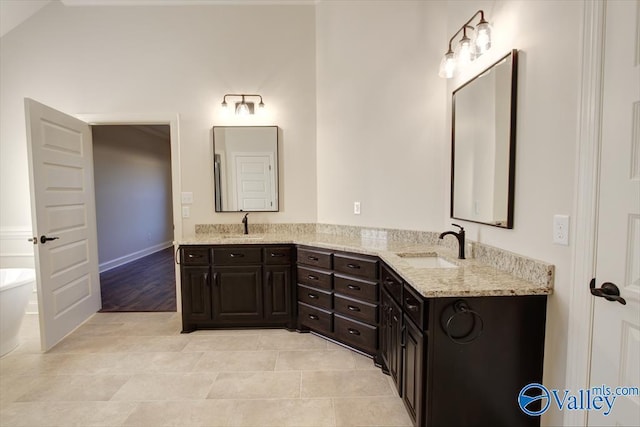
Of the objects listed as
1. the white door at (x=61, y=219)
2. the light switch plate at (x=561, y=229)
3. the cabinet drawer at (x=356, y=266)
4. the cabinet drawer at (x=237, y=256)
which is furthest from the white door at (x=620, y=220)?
the white door at (x=61, y=219)

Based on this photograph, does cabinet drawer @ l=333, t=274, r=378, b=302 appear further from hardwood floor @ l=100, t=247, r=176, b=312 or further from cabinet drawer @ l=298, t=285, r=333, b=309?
hardwood floor @ l=100, t=247, r=176, b=312

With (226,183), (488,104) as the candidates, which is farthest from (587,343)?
(226,183)

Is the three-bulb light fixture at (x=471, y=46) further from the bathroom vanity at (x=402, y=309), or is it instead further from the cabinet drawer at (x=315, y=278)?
the cabinet drawer at (x=315, y=278)

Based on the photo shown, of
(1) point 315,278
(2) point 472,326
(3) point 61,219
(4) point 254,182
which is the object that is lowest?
(1) point 315,278

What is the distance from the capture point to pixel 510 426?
143 cm

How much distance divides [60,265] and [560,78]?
383 cm

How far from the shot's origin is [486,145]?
1.89 metres

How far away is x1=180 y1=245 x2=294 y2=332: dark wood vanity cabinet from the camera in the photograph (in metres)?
2.85

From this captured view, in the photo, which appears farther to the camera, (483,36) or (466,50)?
(466,50)

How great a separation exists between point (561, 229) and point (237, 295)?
2477 millimetres

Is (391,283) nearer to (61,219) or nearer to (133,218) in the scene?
(61,219)

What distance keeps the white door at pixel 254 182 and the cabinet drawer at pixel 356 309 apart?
133 centimetres

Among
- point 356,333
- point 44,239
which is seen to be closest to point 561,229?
point 356,333

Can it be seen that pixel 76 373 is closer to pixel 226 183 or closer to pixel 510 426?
pixel 226 183
